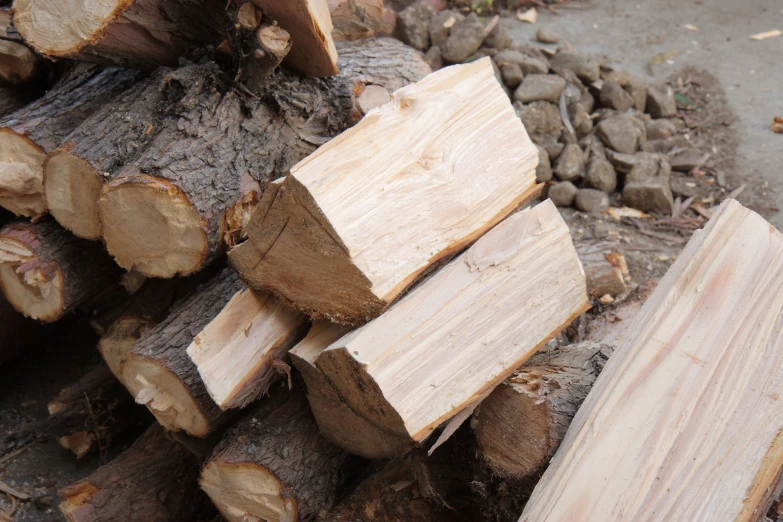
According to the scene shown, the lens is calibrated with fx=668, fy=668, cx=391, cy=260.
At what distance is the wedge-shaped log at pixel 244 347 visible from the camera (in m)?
1.87

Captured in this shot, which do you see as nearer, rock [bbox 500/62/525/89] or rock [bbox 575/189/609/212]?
rock [bbox 575/189/609/212]

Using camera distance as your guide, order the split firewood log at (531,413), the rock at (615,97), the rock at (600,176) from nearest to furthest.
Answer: the split firewood log at (531,413)
the rock at (600,176)
the rock at (615,97)

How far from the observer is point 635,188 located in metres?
3.99

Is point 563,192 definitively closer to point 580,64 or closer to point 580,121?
point 580,121

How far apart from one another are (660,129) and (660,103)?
24cm

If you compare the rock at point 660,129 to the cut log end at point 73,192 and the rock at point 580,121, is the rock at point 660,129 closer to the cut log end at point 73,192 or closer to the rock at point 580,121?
the rock at point 580,121

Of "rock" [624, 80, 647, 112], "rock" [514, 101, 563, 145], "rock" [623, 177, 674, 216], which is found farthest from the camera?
"rock" [624, 80, 647, 112]

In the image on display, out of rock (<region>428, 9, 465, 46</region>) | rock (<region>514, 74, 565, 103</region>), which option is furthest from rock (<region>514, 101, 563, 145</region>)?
rock (<region>428, 9, 465, 46</region>)

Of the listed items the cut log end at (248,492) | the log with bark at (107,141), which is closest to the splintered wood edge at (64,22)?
the log with bark at (107,141)

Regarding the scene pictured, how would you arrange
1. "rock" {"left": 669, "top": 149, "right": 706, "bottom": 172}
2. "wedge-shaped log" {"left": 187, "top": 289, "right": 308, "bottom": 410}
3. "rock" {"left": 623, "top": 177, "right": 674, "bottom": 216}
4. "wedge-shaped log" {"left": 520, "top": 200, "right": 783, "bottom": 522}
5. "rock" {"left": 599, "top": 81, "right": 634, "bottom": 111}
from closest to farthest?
"wedge-shaped log" {"left": 520, "top": 200, "right": 783, "bottom": 522}
"wedge-shaped log" {"left": 187, "top": 289, "right": 308, "bottom": 410}
"rock" {"left": 623, "top": 177, "right": 674, "bottom": 216}
"rock" {"left": 669, "top": 149, "right": 706, "bottom": 172}
"rock" {"left": 599, "top": 81, "right": 634, "bottom": 111}

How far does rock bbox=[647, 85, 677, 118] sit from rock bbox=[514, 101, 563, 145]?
0.89m

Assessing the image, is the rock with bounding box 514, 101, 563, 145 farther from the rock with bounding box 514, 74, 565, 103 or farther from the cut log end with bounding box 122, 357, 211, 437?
the cut log end with bounding box 122, 357, 211, 437

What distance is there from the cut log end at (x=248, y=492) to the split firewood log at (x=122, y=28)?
4.43 feet

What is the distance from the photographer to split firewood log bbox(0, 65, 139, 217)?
227cm
